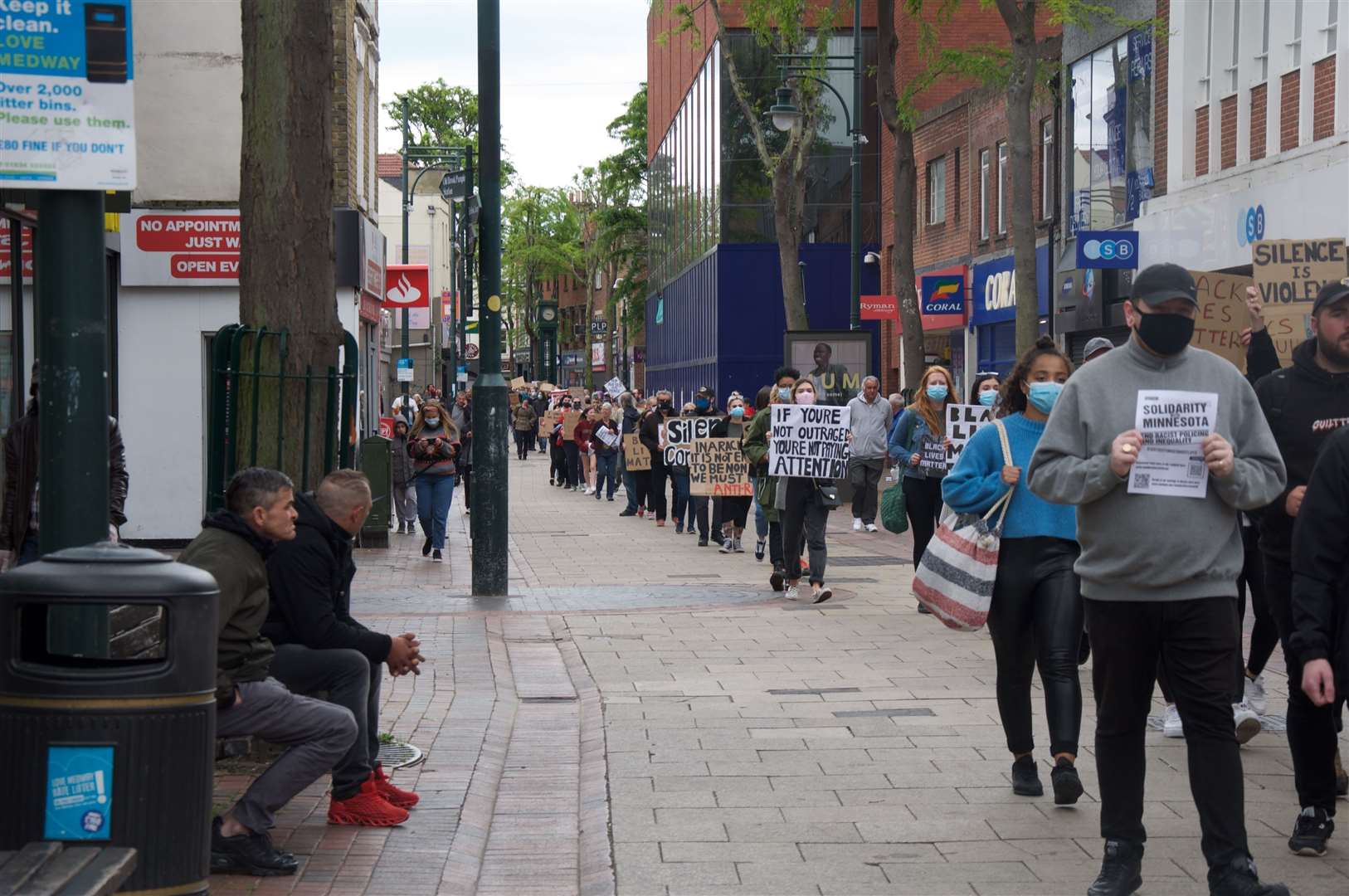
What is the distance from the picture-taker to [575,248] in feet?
310

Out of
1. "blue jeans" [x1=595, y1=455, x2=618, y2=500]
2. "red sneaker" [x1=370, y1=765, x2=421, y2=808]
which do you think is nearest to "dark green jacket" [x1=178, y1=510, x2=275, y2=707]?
"red sneaker" [x1=370, y1=765, x2=421, y2=808]

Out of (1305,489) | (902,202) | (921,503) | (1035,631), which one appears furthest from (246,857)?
(902,202)

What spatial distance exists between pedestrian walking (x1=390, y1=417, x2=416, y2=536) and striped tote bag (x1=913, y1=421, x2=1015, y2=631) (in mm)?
14440

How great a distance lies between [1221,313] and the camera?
12.1 meters

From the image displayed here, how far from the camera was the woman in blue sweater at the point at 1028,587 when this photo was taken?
698 centimetres

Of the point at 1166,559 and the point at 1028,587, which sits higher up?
the point at 1166,559

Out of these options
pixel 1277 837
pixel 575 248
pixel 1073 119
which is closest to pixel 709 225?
pixel 1073 119

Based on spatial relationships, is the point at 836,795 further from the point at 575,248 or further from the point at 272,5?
the point at 575,248

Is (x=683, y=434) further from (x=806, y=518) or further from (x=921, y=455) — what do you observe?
(x=921, y=455)

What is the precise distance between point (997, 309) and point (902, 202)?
23.4 ft

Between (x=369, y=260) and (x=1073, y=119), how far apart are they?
12882 millimetres

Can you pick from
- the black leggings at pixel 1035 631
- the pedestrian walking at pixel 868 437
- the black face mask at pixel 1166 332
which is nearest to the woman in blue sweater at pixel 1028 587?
the black leggings at pixel 1035 631

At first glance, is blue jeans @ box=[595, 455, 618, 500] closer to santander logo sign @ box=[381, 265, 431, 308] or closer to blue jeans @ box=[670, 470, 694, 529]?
santander logo sign @ box=[381, 265, 431, 308]

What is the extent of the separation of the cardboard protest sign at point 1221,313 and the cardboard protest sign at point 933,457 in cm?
206
